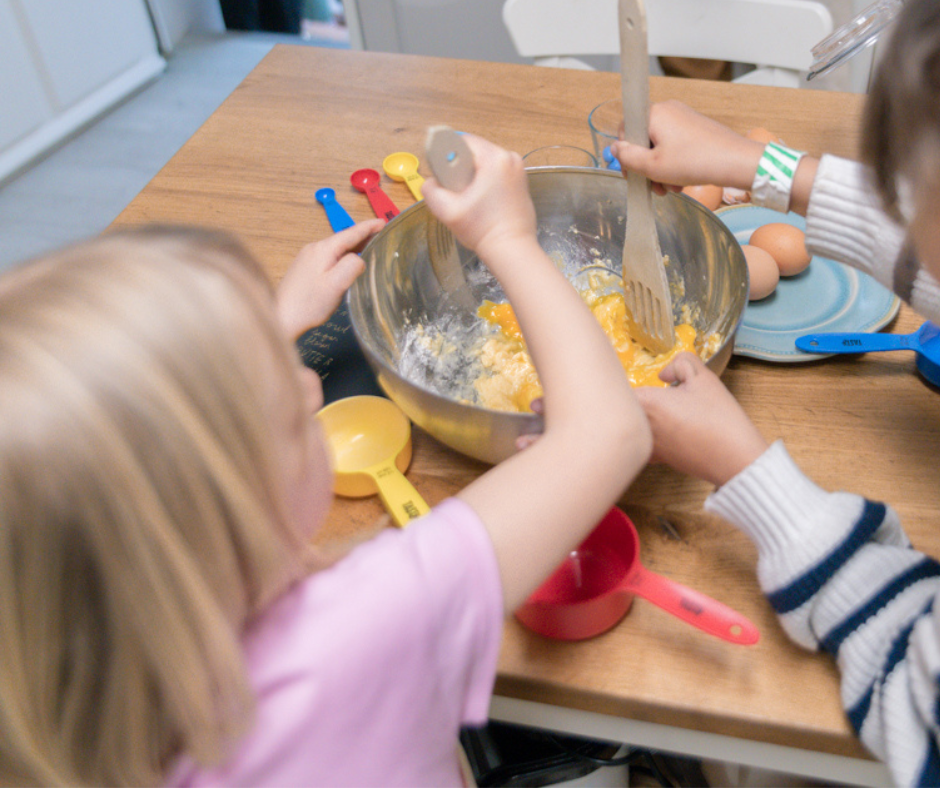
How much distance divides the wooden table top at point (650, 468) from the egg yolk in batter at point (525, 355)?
0.08 m

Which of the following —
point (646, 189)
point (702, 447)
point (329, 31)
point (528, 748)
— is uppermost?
point (646, 189)

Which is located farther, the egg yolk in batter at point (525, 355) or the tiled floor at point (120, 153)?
the tiled floor at point (120, 153)

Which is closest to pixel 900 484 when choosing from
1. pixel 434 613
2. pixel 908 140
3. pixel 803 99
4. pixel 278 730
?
pixel 908 140

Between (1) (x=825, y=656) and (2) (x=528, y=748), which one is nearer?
(1) (x=825, y=656)

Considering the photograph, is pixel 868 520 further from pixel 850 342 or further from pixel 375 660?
pixel 375 660

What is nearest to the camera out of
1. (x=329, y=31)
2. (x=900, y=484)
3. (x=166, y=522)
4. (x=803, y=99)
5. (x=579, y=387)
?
(x=166, y=522)

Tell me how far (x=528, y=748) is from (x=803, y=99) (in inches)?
41.5

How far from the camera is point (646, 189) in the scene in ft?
2.39

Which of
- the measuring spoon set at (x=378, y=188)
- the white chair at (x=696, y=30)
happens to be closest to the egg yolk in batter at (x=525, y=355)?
the measuring spoon set at (x=378, y=188)

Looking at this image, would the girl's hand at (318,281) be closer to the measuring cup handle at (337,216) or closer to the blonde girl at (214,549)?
the measuring cup handle at (337,216)

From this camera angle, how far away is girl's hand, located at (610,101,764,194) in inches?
28.5

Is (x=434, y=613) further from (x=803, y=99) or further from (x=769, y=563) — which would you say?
(x=803, y=99)

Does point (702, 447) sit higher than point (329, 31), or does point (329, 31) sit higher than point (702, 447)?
point (702, 447)

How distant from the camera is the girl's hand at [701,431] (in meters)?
0.60
